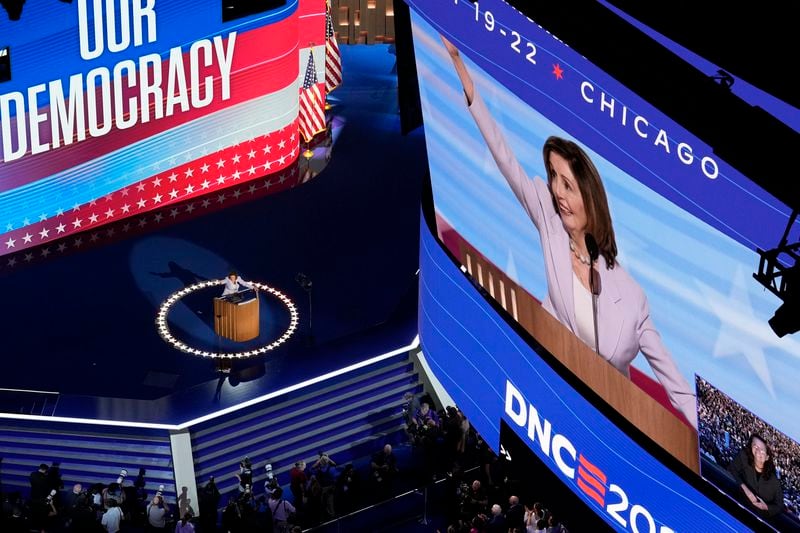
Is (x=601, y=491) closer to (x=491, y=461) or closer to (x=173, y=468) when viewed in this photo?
(x=491, y=461)

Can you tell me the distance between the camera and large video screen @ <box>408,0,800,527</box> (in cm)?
896

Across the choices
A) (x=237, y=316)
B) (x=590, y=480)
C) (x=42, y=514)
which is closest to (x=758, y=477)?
(x=590, y=480)

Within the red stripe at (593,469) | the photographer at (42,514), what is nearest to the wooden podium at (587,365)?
the red stripe at (593,469)

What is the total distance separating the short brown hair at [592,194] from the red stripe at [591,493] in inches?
88.5

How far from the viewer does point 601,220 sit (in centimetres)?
1022

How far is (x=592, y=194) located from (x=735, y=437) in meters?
2.09

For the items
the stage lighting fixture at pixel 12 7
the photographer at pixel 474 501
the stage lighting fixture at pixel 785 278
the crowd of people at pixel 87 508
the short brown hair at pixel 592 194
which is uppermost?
the stage lighting fixture at pixel 785 278

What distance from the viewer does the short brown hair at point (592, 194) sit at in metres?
10.1

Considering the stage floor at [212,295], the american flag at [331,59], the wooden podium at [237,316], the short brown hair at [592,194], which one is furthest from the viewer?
the american flag at [331,59]

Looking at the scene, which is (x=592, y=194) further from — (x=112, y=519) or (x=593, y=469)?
(x=112, y=519)

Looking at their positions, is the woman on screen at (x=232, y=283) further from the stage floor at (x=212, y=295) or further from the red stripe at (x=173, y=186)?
the red stripe at (x=173, y=186)

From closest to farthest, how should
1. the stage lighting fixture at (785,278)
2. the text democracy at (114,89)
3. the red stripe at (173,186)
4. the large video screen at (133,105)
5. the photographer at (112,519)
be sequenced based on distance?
the stage lighting fixture at (785,278) → the photographer at (112,519) → the large video screen at (133,105) → the text democracy at (114,89) → the red stripe at (173,186)

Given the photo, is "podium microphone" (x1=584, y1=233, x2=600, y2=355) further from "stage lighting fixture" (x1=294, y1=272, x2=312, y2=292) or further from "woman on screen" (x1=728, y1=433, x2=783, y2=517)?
"stage lighting fixture" (x1=294, y1=272, x2=312, y2=292)

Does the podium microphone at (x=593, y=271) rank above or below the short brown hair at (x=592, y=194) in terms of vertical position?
below
